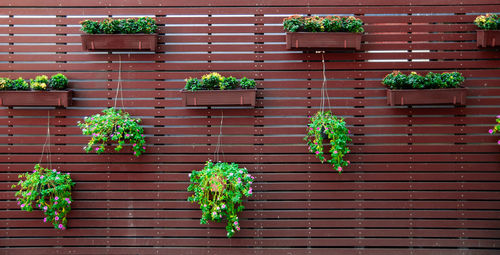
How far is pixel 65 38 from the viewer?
15.5 ft

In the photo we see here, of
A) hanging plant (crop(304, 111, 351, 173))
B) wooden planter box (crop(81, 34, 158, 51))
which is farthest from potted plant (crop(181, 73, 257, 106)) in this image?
hanging plant (crop(304, 111, 351, 173))

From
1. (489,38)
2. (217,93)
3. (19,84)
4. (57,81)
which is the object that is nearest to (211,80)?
(217,93)

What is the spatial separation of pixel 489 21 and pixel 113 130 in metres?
4.63

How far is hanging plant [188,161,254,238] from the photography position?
13.9 ft

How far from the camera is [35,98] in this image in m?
4.43

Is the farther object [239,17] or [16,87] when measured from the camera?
[239,17]

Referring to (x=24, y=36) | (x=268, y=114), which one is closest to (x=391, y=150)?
(x=268, y=114)

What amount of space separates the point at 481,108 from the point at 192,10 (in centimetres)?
381

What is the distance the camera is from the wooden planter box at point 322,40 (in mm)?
4387

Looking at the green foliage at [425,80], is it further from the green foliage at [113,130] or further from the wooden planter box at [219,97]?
the green foliage at [113,130]

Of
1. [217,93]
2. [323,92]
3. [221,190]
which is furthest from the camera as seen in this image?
[323,92]

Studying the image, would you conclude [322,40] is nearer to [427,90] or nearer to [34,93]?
[427,90]

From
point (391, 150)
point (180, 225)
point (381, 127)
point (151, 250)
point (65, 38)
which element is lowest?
point (151, 250)

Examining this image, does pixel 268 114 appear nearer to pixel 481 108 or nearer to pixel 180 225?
pixel 180 225
